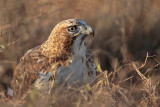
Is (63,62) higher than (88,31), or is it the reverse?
(88,31)

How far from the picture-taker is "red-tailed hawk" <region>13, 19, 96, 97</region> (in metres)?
4.04

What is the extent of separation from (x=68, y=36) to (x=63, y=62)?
0.91ft

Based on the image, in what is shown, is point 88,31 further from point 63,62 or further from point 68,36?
point 63,62

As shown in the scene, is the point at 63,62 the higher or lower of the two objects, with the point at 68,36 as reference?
lower

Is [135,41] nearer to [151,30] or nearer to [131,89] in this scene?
[151,30]

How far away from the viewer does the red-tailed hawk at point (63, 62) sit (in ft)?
13.3

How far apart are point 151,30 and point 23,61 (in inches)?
112

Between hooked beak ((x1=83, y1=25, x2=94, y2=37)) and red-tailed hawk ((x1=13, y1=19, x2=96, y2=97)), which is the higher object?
hooked beak ((x1=83, y1=25, x2=94, y2=37))

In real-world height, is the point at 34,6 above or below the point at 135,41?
above

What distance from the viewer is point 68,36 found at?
416 cm

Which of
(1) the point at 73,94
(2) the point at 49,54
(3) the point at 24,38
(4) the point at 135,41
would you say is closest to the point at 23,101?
(1) the point at 73,94

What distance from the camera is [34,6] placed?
6305 millimetres

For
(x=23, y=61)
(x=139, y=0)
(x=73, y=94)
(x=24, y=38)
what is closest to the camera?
(x=73, y=94)

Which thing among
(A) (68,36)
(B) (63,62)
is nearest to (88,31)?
(A) (68,36)
